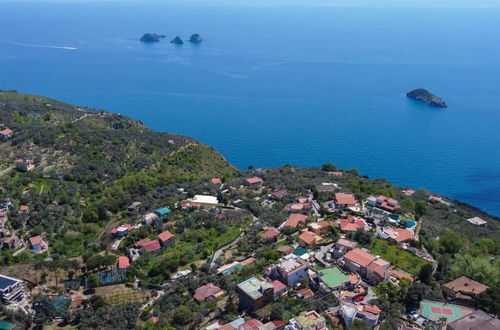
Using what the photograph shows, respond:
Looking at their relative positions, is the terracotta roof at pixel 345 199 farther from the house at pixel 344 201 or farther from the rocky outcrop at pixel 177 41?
the rocky outcrop at pixel 177 41

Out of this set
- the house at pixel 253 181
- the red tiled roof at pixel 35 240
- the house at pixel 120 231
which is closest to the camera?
the red tiled roof at pixel 35 240

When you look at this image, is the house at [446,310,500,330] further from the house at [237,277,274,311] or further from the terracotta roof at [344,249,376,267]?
the house at [237,277,274,311]

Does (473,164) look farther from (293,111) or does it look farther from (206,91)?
(206,91)

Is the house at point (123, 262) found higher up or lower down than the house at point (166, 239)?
lower down

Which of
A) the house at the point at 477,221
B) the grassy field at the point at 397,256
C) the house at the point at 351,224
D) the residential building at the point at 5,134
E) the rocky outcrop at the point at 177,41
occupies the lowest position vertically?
the house at the point at 477,221

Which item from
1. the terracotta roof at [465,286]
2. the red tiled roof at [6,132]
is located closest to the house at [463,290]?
the terracotta roof at [465,286]

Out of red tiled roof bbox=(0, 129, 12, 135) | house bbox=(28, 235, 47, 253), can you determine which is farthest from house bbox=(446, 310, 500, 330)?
red tiled roof bbox=(0, 129, 12, 135)

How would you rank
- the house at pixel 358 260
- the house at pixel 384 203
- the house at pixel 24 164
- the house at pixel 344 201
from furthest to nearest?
1. the house at pixel 24 164
2. the house at pixel 384 203
3. the house at pixel 344 201
4. the house at pixel 358 260

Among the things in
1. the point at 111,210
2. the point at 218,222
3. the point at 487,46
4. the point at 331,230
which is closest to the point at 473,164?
the point at 331,230
